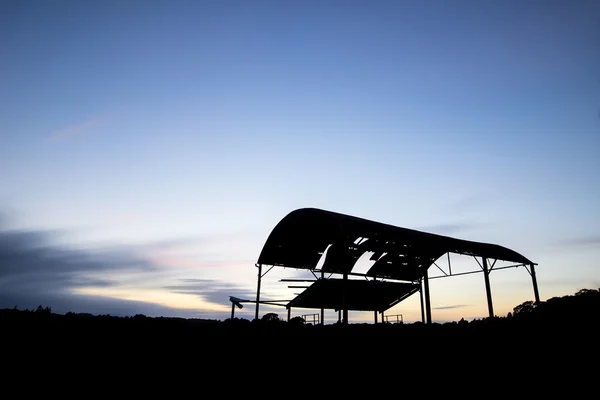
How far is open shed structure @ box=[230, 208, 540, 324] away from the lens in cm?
1900

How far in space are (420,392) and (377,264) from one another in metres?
18.1

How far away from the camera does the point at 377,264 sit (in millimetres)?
25531

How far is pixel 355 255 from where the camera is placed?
23438 mm

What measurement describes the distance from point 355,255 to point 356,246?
2.78 m

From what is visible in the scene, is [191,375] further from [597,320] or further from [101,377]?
[597,320]

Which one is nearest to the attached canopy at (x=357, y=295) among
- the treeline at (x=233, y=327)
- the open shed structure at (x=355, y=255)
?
the open shed structure at (x=355, y=255)

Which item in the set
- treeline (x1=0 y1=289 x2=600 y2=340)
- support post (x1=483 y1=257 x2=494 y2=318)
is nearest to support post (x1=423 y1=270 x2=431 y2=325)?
support post (x1=483 y1=257 x2=494 y2=318)

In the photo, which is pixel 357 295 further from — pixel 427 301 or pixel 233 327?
pixel 233 327

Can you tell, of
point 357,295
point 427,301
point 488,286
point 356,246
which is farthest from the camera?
point 357,295

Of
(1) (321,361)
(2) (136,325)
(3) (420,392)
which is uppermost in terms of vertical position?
(2) (136,325)

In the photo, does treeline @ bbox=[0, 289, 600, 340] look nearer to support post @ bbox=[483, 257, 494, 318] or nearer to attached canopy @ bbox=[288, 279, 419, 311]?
support post @ bbox=[483, 257, 494, 318]

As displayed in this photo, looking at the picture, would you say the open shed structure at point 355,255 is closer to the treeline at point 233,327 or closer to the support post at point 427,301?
the support post at point 427,301

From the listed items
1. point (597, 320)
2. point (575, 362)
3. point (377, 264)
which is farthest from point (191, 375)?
point (377, 264)

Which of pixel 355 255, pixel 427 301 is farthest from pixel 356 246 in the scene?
pixel 427 301
